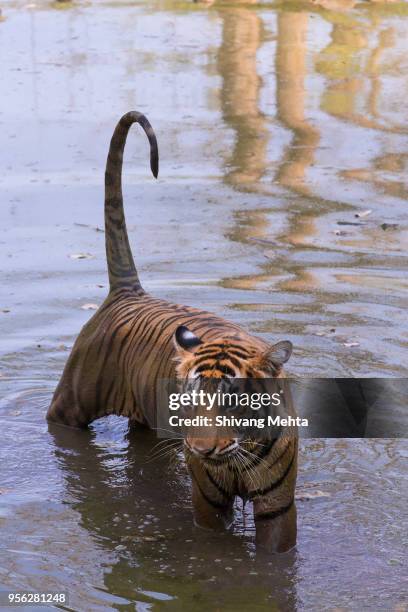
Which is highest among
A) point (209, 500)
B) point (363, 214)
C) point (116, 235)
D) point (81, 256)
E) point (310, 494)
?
point (116, 235)

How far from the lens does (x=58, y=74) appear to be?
45.0 ft

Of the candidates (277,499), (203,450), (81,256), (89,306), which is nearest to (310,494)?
(277,499)

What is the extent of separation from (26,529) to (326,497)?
1230 mm

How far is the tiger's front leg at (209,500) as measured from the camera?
458cm

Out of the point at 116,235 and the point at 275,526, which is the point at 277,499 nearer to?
the point at 275,526

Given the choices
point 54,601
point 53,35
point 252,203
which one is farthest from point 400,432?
point 53,35

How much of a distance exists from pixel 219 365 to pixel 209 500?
0.74m

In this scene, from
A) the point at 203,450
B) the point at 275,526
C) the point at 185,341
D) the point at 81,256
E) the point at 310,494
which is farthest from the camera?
the point at 81,256

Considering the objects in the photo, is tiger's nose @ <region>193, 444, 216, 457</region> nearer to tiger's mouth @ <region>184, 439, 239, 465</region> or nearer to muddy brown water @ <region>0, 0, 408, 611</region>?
tiger's mouth @ <region>184, 439, 239, 465</region>

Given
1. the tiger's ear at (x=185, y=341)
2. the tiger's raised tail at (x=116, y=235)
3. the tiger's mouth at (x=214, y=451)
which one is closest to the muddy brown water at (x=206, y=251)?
the tiger's mouth at (x=214, y=451)

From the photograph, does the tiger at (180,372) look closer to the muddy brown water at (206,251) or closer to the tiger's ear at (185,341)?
the tiger's ear at (185,341)

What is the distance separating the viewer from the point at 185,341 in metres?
4.38

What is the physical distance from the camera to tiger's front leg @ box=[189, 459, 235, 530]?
458cm

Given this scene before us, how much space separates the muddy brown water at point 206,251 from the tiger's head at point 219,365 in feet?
2.19
